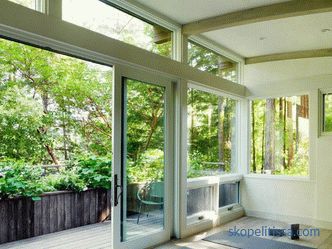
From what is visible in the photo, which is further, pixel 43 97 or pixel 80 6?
pixel 43 97

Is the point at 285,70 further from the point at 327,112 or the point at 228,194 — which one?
the point at 228,194

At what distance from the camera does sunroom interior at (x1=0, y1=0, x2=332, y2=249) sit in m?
3.71

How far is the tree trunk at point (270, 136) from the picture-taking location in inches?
239

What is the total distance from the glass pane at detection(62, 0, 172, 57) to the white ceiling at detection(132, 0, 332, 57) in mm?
280

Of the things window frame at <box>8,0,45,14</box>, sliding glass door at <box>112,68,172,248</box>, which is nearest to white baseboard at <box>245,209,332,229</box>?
sliding glass door at <box>112,68,172,248</box>

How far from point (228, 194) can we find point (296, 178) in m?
1.28

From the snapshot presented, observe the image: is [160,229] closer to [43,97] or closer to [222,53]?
[222,53]

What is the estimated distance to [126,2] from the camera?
3.84 meters

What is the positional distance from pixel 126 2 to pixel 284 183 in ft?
14.0

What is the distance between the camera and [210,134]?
5.58 m

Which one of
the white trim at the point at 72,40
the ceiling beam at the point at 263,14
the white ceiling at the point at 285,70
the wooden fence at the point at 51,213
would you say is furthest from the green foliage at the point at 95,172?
the white ceiling at the point at 285,70

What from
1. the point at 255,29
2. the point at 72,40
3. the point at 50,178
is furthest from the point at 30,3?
the point at 50,178

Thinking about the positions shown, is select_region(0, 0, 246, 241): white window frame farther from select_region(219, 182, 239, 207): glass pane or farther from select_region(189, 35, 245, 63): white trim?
select_region(219, 182, 239, 207): glass pane

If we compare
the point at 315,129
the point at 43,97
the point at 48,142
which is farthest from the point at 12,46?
the point at 315,129
